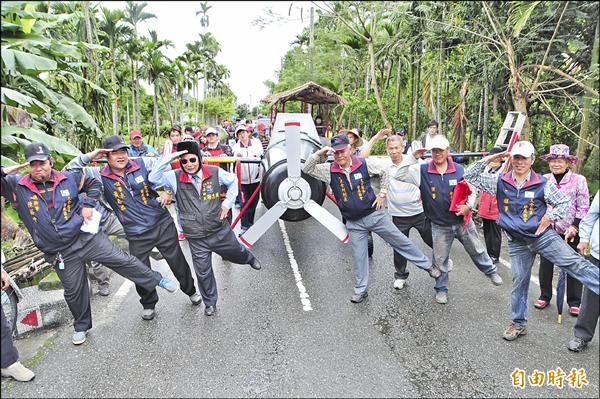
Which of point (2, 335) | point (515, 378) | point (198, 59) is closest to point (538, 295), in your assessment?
point (515, 378)

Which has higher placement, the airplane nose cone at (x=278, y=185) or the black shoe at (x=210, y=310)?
the airplane nose cone at (x=278, y=185)

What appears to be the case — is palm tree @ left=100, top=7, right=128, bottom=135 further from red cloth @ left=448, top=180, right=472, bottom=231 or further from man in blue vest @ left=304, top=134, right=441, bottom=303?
red cloth @ left=448, top=180, right=472, bottom=231

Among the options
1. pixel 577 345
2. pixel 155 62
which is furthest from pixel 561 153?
pixel 155 62

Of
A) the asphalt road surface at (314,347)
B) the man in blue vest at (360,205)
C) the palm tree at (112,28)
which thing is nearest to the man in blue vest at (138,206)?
the asphalt road surface at (314,347)

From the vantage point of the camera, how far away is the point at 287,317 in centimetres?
394

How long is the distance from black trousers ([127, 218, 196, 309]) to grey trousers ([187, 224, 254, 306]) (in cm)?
18

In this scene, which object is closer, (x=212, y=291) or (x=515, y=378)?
(x=515, y=378)

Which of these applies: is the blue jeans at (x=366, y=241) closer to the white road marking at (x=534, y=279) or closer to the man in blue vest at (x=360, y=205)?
the man in blue vest at (x=360, y=205)

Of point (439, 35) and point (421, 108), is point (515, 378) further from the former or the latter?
point (421, 108)

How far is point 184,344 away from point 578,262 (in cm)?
324

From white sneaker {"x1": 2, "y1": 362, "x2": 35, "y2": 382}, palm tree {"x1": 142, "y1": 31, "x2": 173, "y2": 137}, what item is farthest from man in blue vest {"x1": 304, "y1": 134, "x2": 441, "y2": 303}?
palm tree {"x1": 142, "y1": 31, "x2": 173, "y2": 137}

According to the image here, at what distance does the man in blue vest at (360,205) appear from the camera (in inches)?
159

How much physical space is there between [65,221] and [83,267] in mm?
465

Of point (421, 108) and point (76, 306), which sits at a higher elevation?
point (421, 108)
